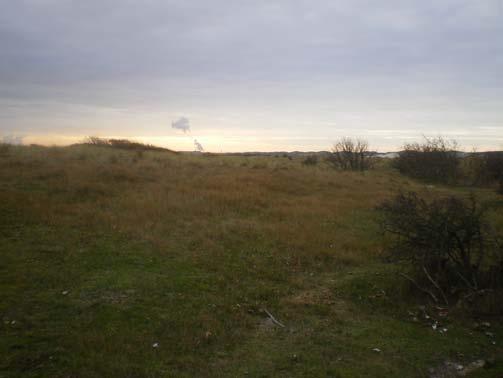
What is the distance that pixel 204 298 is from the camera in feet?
18.0

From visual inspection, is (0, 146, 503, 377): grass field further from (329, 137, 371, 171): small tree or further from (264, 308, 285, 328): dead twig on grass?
(329, 137, 371, 171): small tree

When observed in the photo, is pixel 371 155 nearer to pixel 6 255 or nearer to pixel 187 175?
pixel 187 175

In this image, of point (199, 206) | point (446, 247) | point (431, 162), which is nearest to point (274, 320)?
point (446, 247)

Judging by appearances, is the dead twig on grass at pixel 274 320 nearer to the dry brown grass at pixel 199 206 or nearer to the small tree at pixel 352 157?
the dry brown grass at pixel 199 206

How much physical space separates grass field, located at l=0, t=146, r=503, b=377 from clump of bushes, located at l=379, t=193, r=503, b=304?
1.58ft

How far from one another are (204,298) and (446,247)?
11.7ft

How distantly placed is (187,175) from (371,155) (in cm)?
2341

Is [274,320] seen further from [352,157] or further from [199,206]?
[352,157]

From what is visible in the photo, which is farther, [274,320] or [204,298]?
[204,298]

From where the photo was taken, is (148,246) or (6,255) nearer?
(6,255)

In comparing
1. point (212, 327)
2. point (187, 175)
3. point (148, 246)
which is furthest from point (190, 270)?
point (187, 175)

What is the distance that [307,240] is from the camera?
862 centimetres

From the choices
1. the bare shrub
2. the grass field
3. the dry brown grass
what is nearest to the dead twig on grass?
the grass field

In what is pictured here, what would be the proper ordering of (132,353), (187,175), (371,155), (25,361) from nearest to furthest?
(25,361)
(132,353)
(187,175)
(371,155)
